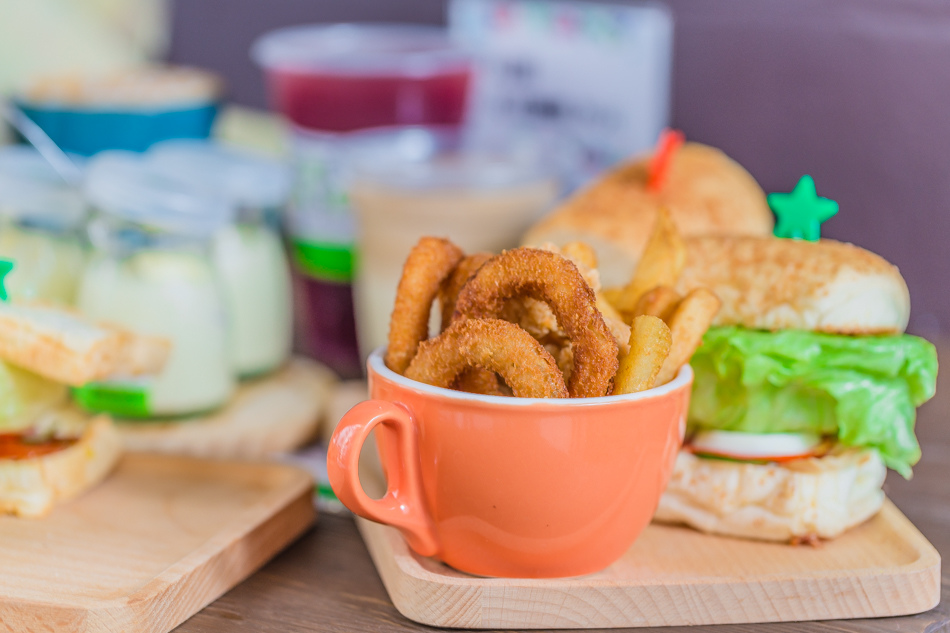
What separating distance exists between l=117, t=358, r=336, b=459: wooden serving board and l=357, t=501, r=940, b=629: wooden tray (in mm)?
562

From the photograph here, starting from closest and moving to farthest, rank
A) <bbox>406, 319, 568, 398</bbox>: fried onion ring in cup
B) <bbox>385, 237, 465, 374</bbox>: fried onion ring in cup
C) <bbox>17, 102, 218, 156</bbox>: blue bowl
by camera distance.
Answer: <bbox>406, 319, 568, 398</bbox>: fried onion ring in cup, <bbox>385, 237, 465, 374</bbox>: fried onion ring in cup, <bbox>17, 102, 218, 156</bbox>: blue bowl

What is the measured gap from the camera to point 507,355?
0.92 meters

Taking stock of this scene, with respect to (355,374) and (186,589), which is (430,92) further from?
(186,589)

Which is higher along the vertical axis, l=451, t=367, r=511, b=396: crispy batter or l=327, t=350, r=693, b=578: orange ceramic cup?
l=451, t=367, r=511, b=396: crispy batter

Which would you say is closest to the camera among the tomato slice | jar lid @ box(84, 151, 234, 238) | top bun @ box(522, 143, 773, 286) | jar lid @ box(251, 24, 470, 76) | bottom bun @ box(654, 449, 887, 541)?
bottom bun @ box(654, 449, 887, 541)

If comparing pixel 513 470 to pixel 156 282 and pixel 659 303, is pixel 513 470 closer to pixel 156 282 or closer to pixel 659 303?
pixel 659 303

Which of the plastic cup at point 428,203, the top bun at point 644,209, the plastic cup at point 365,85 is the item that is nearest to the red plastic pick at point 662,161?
the top bun at point 644,209

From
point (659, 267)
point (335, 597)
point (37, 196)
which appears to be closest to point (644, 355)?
point (659, 267)

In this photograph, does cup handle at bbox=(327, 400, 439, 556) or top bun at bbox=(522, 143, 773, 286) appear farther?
top bun at bbox=(522, 143, 773, 286)

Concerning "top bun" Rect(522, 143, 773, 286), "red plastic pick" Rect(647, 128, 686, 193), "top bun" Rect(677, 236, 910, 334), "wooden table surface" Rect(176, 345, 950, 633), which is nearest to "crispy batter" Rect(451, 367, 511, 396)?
"wooden table surface" Rect(176, 345, 950, 633)

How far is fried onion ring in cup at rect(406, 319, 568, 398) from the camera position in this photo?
3.02ft

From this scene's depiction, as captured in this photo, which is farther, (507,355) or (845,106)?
(845,106)

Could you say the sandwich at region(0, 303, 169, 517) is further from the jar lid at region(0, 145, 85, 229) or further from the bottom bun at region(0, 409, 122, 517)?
the jar lid at region(0, 145, 85, 229)

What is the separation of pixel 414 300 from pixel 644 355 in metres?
0.27
